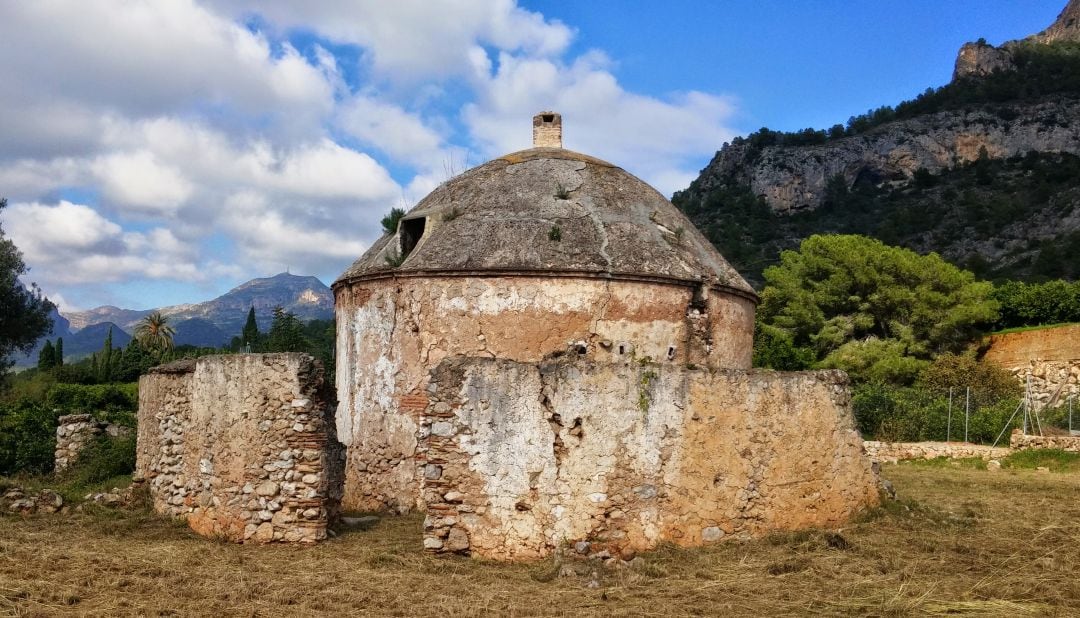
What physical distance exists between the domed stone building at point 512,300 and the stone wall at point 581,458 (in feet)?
8.84

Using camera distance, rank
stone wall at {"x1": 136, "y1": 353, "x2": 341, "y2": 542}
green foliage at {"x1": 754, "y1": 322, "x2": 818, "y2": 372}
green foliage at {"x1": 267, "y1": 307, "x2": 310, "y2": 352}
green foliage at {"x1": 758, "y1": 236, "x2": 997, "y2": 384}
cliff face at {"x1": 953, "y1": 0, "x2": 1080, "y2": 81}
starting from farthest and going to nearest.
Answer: cliff face at {"x1": 953, "y1": 0, "x2": 1080, "y2": 81} < green foliage at {"x1": 267, "y1": 307, "x2": 310, "y2": 352} < green foliage at {"x1": 758, "y1": 236, "x2": 997, "y2": 384} < green foliage at {"x1": 754, "y1": 322, "x2": 818, "y2": 372} < stone wall at {"x1": 136, "y1": 353, "x2": 341, "y2": 542}

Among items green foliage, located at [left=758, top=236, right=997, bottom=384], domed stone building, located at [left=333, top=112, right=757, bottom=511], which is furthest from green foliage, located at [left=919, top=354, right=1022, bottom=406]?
domed stone building, located at [left=333, top=112, right=757, bottom=511]

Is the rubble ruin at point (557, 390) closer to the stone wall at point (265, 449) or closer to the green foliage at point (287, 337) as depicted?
the stone wall at point (265, 449)

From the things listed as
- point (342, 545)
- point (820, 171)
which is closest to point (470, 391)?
point (342, 545)

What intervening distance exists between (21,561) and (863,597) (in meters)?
7.31

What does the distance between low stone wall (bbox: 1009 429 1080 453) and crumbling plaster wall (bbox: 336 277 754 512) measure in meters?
10.1

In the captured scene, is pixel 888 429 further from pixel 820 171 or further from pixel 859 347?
pixel 820 171

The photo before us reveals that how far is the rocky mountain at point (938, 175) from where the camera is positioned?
196 ft

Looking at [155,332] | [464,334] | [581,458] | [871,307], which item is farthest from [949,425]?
[155,332]

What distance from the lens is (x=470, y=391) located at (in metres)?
8.77

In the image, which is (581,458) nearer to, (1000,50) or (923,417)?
(923,417)

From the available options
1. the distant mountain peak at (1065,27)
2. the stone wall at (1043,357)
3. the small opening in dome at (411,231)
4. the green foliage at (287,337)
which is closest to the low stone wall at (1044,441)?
the stone wall at (1043,357)

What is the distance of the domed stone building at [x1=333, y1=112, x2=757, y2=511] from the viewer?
12.3 metres

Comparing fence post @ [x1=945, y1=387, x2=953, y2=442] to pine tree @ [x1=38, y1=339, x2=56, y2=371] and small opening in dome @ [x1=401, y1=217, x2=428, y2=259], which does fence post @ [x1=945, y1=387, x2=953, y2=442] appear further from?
pine tree @ [x1=38, y1=339, x2=56, y2=371]
